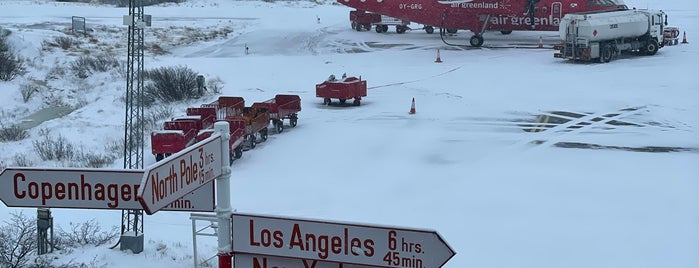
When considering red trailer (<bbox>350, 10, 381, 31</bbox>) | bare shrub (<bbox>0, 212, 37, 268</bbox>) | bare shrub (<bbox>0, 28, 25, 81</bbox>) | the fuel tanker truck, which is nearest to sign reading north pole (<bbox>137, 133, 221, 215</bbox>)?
bare shrub (<bbox>0, 212, 37, 268</bbox>)

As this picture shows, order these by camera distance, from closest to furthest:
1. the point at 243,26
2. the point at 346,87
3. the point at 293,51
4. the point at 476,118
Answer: the point at 476,118
the point at 346,87
the point at 293,51
the point at 243,26

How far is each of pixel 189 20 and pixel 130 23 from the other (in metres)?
52.2

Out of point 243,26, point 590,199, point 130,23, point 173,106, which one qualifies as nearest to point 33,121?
point 173,106

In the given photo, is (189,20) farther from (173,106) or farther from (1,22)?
(173,106)

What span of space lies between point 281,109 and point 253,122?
2.64 m

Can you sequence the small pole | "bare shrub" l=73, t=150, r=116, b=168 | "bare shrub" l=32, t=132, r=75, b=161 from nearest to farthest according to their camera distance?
the small pole, "bare shrub" l=73, t=150, r=116, b=168, "bare shrub" l=32, t=132, r=75, b=161

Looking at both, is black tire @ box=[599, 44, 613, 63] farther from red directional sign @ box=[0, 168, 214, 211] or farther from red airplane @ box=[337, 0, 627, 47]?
red directional sign @ box=[0, 168, 214, 211]

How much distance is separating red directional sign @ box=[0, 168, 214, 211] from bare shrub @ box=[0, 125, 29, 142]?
20982mm

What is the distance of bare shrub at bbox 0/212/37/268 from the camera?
37.4 ft

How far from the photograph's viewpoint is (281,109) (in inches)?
980

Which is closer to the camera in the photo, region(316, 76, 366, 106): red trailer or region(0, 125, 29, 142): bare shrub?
region(0, 125, 29, 142): bare shrub

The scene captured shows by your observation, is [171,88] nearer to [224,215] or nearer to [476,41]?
[476,41]

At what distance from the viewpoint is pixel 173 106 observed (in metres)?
31.2

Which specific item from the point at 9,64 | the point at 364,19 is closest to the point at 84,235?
the point at 9,64
